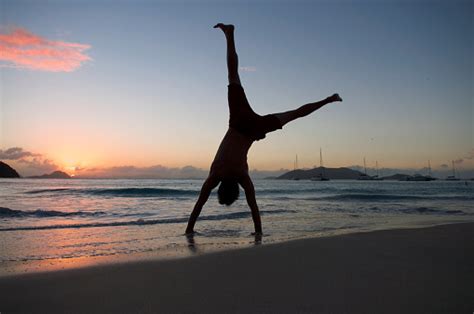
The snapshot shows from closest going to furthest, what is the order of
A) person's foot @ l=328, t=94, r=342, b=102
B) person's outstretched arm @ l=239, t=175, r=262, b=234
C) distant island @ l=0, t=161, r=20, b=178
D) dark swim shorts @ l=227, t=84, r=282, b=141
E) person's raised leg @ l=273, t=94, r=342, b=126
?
dark swim shorts @ l=227, t=84, r=282, b=141, person's raised leg @ l=273, t=94, r=342, b=126, person's foot @ l=328, t=94, r=342, b=102, person's outstretched arm @ l=239, t=175, r=262, b=234, distant island @ l=0, t=161, r=20, b=178

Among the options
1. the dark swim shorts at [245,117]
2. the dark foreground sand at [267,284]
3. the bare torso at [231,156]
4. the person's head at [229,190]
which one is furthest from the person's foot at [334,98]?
the dark foreground sand at [267,284]

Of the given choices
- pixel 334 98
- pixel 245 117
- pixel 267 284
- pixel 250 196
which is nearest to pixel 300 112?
pixel 334 98

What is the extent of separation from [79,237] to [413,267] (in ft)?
15.7

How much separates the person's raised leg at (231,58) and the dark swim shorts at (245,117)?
0.13 meters

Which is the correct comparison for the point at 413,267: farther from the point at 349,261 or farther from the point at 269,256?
the point at 269,256

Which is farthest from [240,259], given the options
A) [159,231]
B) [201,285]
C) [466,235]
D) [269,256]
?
[466,235]

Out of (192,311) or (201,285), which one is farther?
(201,285)

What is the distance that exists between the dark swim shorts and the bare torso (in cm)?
26

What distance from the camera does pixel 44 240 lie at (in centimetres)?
517

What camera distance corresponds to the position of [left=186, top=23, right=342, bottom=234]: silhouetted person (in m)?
5.23

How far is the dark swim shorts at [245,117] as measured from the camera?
17.1 feet

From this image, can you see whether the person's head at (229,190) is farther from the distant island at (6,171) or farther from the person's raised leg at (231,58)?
the distant island at (6,171)

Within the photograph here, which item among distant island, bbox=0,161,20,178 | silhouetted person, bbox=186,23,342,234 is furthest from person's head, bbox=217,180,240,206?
distant island, bbox=0,161,20,178

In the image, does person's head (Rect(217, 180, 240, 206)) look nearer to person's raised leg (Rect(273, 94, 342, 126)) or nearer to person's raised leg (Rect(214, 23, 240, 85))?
person's raised leg (Rect(273, 94, 342, 126))
